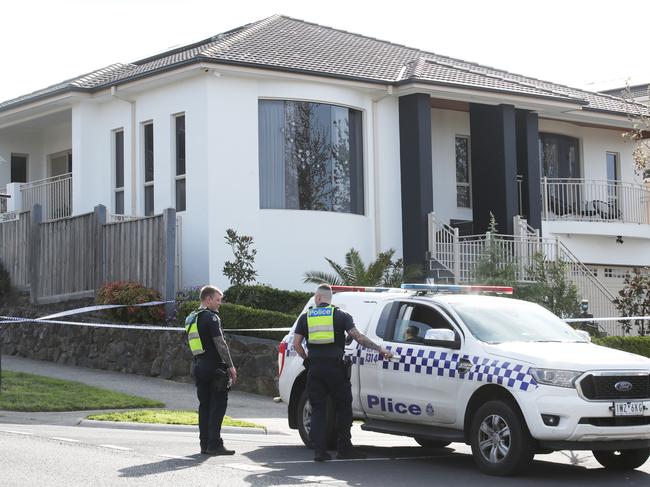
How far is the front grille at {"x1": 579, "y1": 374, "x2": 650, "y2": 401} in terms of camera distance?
1048cm

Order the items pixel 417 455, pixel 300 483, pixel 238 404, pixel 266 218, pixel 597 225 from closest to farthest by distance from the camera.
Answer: pixel 300 483 < pixel 417 455 < pixel 238 404 < pixel 266 218 < pixel 597 225

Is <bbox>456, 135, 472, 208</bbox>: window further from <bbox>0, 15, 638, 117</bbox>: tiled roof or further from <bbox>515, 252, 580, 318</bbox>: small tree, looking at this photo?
<bbox>515, 252, 580, 318</bbox>: small tree

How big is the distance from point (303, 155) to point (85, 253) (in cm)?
479

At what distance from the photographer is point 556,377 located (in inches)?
413

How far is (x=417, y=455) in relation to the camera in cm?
1260

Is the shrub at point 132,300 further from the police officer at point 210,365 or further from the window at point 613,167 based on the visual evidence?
the window at point 613,167

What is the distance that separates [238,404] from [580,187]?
47.6ft

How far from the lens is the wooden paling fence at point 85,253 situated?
21516 millimetres

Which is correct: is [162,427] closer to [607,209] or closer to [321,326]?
[321,326]

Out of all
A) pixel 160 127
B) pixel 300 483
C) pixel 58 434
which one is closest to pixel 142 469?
pixel 300 483

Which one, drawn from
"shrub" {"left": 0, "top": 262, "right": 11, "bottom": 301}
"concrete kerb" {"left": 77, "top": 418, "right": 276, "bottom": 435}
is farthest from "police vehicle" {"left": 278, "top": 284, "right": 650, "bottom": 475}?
"shrub" {"left": 0, "top": 262, "right": 11, "bottom": 301}

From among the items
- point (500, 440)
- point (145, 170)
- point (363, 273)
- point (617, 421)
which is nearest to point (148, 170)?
point (145, 170)

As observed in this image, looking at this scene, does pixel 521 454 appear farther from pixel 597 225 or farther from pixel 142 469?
pixel 597 225

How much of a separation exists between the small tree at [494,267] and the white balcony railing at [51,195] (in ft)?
33.1
